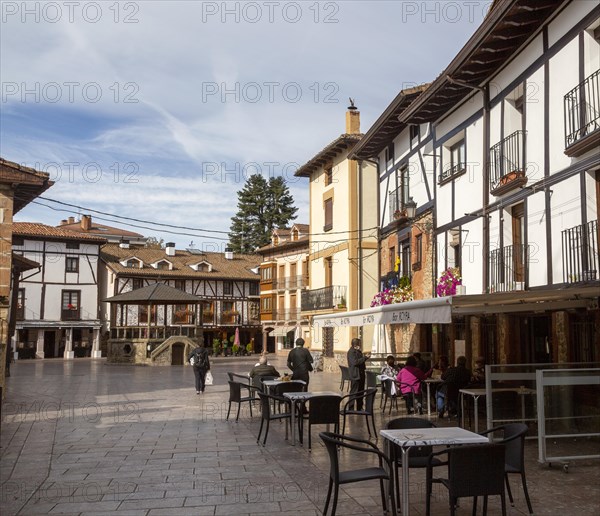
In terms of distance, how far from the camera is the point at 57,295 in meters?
48.4

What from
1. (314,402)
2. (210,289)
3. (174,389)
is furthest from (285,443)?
(210,289)

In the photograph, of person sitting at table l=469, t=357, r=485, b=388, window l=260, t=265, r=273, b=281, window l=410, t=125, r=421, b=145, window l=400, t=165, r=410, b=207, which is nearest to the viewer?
person sitting at table l=469, t=357, r=485, b=388

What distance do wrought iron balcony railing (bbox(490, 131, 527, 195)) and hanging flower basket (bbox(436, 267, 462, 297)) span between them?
2.76 meters

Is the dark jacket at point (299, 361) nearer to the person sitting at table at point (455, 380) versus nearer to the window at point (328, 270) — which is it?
the person sitting at table at point (455, 380)

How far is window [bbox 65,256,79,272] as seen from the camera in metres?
49.0

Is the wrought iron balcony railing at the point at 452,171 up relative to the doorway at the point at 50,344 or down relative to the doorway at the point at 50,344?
up

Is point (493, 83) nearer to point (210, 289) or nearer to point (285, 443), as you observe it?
point (285, 443)

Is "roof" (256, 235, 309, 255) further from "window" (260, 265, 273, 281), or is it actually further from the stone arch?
the stone arch

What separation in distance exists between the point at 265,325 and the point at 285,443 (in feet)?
138

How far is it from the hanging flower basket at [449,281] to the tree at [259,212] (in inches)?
2046

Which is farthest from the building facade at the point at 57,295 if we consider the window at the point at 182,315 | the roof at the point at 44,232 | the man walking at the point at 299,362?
the man walking at the point at 299,362

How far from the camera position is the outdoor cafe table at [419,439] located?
18.2 feet

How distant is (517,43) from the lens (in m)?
12.7

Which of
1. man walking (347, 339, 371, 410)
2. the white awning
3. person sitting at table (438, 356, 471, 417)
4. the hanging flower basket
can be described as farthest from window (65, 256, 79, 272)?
person sitting at table (438, 356, 471, 417)
